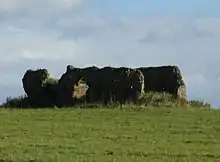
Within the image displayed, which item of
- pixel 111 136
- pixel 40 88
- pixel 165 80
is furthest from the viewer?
pixel 40 88

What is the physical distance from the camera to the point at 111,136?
71.7 feet

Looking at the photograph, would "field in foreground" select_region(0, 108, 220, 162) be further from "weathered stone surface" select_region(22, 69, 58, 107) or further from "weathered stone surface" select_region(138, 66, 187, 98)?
"weathered stone surface" select_region(22, 69, 58, 107)

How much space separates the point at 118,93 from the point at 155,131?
48.3 ft

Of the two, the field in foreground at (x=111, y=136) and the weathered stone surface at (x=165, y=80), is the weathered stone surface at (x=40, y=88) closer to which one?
the weathered stone surface at (x=165, y=80)

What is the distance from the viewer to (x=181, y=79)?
38906 millimetres

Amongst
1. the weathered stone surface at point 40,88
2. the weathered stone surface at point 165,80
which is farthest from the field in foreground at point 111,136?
the weathered stone surface at point 40,88

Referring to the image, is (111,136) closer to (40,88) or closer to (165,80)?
(165,80)

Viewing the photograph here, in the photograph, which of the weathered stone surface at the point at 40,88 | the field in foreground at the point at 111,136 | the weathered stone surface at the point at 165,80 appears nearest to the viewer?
the field in foreground at the point at 111,136

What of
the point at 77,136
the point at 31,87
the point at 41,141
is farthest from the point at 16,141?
the point at 31,87

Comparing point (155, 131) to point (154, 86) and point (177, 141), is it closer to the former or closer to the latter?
point (177, 141)

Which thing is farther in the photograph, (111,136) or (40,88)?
(40,88)

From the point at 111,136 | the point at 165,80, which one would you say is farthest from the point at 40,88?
the point at 111,136

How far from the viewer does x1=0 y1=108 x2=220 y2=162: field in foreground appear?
17150 mm

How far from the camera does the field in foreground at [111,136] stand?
56.3 ft
